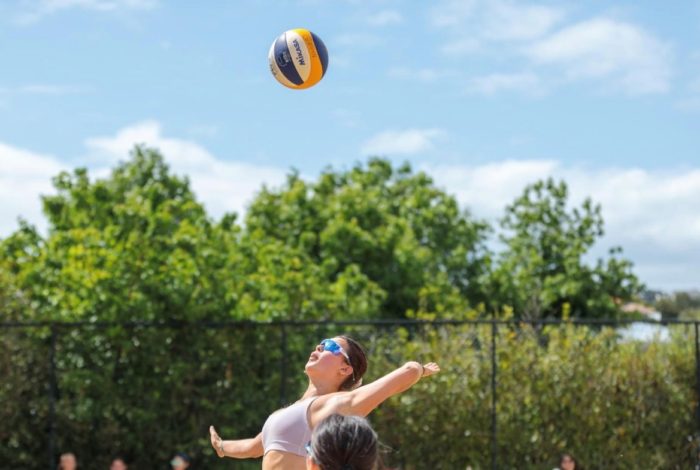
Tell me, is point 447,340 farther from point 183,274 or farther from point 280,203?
point 280,203

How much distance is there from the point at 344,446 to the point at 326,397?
1.59 m

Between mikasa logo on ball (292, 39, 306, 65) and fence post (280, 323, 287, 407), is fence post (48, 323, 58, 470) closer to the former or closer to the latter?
fence post (280, 323, 287, 407)

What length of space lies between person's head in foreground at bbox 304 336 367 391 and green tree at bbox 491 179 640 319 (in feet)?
95.7

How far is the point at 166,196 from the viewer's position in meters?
32.0

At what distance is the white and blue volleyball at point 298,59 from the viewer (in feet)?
29.6

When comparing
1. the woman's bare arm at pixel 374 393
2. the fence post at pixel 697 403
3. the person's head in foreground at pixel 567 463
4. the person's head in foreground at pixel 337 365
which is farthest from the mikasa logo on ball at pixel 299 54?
the fence post at pixel 697 403

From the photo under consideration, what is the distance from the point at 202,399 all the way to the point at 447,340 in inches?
131

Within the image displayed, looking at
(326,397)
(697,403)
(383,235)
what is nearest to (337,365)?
(326,397)

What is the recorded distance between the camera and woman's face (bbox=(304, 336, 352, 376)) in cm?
469

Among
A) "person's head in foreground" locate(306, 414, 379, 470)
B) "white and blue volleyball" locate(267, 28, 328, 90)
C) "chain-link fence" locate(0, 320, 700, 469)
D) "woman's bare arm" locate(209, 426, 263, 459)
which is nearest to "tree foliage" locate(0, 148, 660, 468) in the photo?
"chain-link fence" locate(0, 320, 700, 469)

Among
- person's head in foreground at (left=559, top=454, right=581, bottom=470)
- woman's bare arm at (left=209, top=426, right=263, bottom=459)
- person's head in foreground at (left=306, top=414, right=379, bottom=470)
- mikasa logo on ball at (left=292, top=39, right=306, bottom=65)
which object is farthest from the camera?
person's head in foreground at (left=559, top=454, right=581, bottom=470)

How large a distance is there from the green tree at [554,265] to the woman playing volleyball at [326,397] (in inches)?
1150

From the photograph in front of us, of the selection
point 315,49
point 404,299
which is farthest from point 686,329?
point 404,299

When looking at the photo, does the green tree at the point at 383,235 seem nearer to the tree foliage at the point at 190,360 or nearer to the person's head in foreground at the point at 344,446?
the tree foliage at the point at 190,360
